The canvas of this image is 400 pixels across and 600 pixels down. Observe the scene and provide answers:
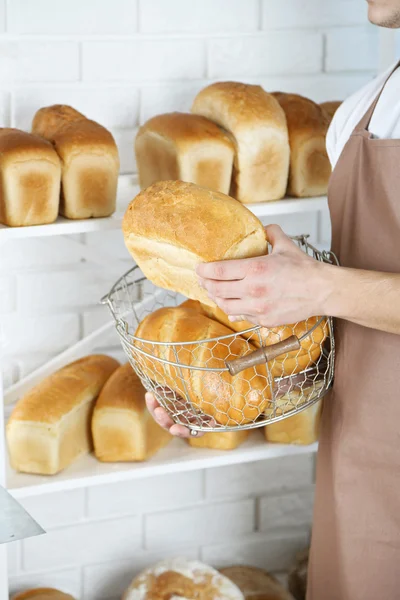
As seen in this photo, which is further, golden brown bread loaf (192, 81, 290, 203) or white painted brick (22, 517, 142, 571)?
white painted brick (22, 517, 142, 571)

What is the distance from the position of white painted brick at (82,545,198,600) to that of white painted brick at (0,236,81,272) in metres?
0.73

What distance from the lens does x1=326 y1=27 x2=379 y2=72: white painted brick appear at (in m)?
1.85

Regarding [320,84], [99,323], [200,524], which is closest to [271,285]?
[99,323]

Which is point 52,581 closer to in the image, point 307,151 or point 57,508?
point 57,508

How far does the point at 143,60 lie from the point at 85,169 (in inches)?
15.9

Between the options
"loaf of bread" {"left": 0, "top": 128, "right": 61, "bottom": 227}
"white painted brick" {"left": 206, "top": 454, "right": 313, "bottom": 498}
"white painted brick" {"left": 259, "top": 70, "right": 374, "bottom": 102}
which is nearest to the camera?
"loaf of bread" {"left": 0, "top": 128, "right": 61, "bottom": 227}

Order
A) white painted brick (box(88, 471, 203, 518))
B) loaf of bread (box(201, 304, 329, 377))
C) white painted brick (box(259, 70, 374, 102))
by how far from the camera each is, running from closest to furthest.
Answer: loaf of bread (box(201, 304, 329, 377)), white painted brick (box(259, 70, 374, 102)), white painted brick (box(88, 471, 203, 518))

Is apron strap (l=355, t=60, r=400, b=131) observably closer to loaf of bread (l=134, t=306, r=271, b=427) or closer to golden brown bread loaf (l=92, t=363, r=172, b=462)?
loaf of bread (l=134, t=306, r=271, b=427)

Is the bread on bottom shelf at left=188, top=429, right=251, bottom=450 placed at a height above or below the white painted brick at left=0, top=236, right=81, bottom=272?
below

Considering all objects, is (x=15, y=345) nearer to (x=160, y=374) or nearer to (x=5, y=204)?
(x=5, y=204)

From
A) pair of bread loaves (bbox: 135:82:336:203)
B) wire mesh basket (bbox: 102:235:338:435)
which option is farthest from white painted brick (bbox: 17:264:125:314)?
wire mesh basket (bbox: 102:235:338:435)

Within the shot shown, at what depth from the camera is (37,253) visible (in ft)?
5.77

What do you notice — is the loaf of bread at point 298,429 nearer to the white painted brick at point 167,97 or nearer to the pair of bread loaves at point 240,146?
the pair of bread loaves at point 240,146

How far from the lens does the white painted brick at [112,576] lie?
199cm
